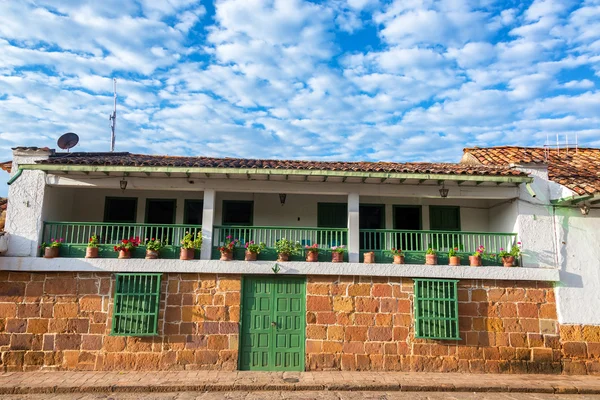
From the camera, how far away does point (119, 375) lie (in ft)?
28.3

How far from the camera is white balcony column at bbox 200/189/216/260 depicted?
9508 millimetres

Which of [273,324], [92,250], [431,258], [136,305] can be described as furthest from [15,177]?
[431,258]

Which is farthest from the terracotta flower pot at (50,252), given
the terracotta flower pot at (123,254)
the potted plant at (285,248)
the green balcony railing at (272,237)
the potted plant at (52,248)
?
the potted plant at (285,248)

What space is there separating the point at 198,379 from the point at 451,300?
5621 millimetres

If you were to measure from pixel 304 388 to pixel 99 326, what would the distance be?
4667 millimetres

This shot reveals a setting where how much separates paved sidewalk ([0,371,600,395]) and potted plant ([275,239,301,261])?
2.50 metres

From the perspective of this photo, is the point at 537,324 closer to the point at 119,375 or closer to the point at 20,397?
the point at 119,375

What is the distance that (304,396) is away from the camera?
7750 mm

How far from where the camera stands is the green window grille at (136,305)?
8.98 m

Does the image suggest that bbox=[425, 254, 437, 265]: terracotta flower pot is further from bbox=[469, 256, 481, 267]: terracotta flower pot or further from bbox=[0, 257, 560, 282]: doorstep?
bbox=[469, 256, 481, 267]: terracotta flower pot

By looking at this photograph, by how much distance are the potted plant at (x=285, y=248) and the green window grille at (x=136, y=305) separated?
2697mm

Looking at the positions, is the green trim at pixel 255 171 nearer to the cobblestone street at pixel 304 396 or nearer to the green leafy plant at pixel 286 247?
the green leafy plant at pixel 286 247

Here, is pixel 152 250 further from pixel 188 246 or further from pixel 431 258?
pixel 431 258

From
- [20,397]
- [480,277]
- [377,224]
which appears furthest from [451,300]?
[20,397]
